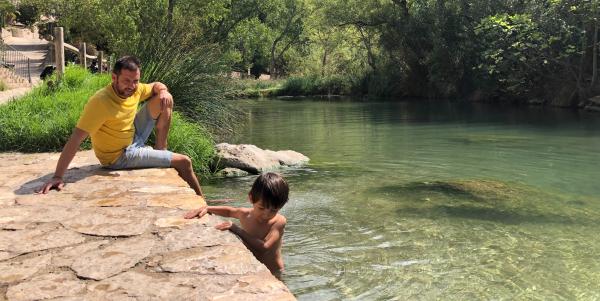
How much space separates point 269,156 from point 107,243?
7.85 metres

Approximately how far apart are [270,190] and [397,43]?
106 ft

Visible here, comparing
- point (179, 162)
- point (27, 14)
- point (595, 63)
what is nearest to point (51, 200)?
point (179, 162)

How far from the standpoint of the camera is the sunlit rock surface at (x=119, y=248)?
104 inches

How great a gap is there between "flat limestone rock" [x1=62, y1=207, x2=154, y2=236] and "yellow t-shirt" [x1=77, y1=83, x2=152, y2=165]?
1.07 meters

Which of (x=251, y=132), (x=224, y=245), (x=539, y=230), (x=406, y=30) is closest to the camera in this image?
(x=224, y=245)

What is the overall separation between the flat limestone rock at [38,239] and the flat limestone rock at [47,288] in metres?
0.49

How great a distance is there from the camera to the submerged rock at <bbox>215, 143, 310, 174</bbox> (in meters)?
10.2

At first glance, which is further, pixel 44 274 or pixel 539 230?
pixel 539 230

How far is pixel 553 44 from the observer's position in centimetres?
2348

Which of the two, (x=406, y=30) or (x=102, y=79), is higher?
(x=406, y=30)

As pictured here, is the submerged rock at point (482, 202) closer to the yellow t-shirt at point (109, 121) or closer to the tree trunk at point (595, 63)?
the yellow t-shirt at point (109, 121)

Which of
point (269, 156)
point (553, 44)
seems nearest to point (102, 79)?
point (269, 156)

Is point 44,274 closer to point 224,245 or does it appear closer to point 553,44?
point 224,245

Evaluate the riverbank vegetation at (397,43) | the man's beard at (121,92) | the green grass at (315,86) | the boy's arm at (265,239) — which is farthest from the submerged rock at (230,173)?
the green grass at (315,86)
